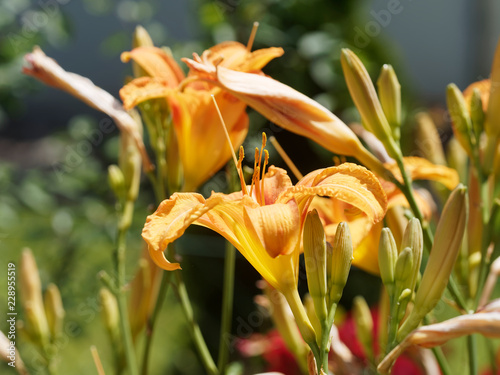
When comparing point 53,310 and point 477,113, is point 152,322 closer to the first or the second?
point 53,310

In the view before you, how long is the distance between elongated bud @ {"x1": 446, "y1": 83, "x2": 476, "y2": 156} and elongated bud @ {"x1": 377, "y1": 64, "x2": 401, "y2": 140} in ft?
0.17

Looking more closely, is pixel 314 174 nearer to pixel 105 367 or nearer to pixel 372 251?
pixel 372 251

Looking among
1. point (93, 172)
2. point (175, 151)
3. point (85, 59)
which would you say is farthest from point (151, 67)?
point (85, 59)

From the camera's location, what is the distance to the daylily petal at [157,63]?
0.63m

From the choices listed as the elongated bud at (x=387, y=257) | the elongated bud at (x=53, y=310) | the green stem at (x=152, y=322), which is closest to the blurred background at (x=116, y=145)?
the elongated bud at (x=53, y=310)

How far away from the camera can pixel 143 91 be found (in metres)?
0.58

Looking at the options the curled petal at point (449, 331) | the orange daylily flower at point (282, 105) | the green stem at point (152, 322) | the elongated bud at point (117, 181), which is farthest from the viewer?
the elongated bud at point (117, 181)

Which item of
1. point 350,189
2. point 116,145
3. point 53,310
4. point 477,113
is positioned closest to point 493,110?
point 477,113

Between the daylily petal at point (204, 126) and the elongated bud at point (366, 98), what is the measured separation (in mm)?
103

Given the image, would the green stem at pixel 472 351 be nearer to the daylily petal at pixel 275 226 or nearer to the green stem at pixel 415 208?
the green stem at pixel 415 208

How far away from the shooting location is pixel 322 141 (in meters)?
0.55

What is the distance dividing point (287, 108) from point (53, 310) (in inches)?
14.7

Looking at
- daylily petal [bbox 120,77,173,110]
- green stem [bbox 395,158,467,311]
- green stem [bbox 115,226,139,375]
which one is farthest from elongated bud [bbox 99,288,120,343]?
green stem [bbox 395,158,467,311]

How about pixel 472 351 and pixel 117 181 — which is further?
pixel 117 181
